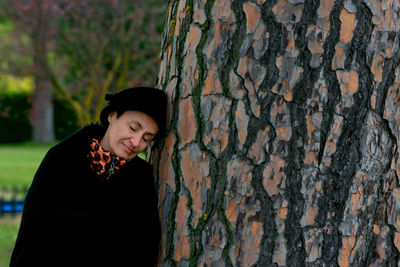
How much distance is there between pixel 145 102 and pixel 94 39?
6.44m

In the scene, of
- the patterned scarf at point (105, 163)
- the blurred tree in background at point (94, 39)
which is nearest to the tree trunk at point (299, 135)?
the patterned scarf at point (105, 163)

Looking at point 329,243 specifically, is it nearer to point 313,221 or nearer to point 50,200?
point 313,221

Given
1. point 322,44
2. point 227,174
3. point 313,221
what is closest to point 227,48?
point 322,44

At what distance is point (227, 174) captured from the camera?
176 centimetres

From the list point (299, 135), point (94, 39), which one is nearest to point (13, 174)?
point (94, 39)

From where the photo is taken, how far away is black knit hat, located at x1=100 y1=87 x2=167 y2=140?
1921 millimetres

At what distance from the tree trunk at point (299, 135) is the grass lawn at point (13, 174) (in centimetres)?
495

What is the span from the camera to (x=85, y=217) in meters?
1.95

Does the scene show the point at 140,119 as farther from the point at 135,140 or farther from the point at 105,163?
the point at 105,163

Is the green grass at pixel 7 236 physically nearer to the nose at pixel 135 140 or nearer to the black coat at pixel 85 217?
the black coat at pixel 85 217

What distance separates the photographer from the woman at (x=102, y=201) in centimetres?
194

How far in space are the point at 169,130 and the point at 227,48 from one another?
37cm

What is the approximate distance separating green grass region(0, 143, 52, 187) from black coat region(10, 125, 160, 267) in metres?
9.63

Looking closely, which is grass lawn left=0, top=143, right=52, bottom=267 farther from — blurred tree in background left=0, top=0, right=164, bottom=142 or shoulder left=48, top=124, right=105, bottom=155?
shoulder left=48, top=124, right=105, bottom=155
